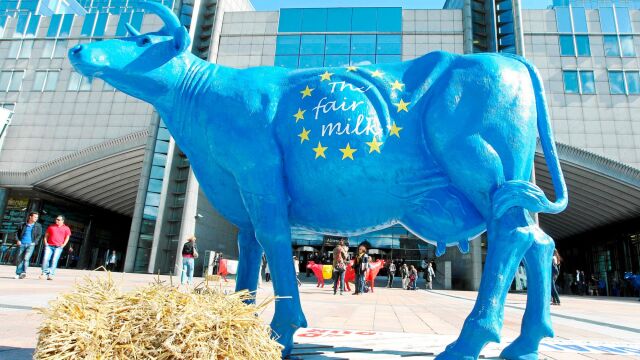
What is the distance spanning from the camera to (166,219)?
98.7ft

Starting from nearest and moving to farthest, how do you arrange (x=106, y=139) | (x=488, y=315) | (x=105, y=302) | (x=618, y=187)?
1. (x=105, y=302)
2. (x=488, y=315)
3. (x=618, y=187)
4. (x=106, y=139)

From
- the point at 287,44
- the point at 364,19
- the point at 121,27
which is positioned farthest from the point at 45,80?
the point at 364,19

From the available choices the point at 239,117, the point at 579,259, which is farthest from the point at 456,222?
the point at 579,259

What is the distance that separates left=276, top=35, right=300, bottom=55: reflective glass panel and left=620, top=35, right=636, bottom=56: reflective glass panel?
24106mm

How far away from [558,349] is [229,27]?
34420mm

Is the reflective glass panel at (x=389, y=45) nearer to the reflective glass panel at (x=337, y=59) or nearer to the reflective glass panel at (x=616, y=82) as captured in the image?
the reflective glass panel at (x=337, y=59)

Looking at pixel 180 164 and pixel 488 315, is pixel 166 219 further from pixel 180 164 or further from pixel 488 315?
pixel 488 315

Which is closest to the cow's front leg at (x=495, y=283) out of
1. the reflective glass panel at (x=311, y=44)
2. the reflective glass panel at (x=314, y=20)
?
the reflective glass panel at (x=311, y=44)

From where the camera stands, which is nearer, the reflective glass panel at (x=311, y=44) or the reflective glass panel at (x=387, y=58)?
the reflective glass panel at (x=387, y=58)

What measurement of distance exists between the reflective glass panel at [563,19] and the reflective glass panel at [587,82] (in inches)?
144

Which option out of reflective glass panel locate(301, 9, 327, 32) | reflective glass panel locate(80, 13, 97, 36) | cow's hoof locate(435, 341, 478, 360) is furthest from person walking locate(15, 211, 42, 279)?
reflective glass panel locate(80, 13, 97, 36)

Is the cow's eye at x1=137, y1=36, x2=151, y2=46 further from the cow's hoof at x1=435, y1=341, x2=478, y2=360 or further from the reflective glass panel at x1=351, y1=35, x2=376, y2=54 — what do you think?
the reflective glass panel at x1=351, y1=35, x2=376, y2=54

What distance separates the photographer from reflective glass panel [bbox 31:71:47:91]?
116 feet

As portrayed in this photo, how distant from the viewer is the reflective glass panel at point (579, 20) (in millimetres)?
30422
